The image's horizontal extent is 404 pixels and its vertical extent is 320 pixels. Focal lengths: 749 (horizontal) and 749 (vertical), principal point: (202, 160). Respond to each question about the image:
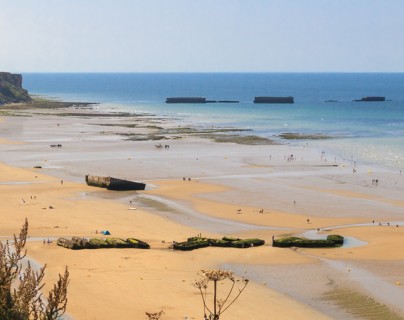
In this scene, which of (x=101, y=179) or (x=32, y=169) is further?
(x=32, y=169)

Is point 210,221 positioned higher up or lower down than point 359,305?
lower down

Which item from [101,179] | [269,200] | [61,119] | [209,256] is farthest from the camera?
[61,119]

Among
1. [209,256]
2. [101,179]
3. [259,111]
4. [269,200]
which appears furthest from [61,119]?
[209,256]

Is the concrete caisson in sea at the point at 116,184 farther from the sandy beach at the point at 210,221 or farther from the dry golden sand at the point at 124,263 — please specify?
the dry golden sand at the point at 124,263

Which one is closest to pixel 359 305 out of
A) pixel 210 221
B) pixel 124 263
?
pixel 124 263

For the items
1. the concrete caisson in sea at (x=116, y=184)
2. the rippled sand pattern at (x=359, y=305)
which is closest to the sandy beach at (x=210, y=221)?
the rippled sand pattern at (x=359, y=305)

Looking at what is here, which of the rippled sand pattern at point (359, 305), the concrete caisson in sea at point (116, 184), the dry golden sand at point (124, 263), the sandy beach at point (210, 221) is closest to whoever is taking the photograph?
the rippled sand pattern at point (359, 305)

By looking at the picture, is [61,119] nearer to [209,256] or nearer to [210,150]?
[210,150]

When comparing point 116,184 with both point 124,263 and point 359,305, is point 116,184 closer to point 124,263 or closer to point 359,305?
point 124,263
